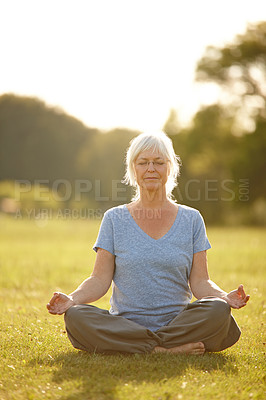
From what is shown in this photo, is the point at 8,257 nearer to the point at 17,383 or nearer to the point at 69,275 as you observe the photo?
the point at 69,275

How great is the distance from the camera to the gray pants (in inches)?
179

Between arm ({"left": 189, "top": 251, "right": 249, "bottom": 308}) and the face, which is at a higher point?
the face

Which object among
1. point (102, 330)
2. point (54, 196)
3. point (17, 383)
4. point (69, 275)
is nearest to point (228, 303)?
point (102, 330)

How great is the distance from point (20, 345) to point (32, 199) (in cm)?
3647

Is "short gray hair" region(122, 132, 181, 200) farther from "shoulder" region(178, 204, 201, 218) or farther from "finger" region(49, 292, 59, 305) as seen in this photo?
"finger" region(49, 292, 59, 305)

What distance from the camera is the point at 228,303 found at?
459 cm

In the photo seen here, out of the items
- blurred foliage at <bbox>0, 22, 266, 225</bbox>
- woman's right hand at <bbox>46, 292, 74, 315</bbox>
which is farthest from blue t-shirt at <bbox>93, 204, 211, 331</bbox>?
blurred foliage at <bbox>0, 22, 266, 225</bbox>

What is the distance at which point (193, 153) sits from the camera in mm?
41000

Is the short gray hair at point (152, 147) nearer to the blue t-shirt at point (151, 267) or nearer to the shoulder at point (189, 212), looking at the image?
the shoulder at point (189, 212)

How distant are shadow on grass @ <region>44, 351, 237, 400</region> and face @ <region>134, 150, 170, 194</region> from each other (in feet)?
5.28

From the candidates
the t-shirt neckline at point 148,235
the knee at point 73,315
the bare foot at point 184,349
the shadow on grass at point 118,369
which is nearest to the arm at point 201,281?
the t-shirt neckline at point 148,235

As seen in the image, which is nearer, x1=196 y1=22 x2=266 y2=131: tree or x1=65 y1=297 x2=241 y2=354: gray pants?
x1=65 y1=297 x2=241 y2=354: gray pants

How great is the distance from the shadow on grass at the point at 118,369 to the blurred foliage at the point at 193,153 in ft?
106

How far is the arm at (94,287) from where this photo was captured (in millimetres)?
4562
